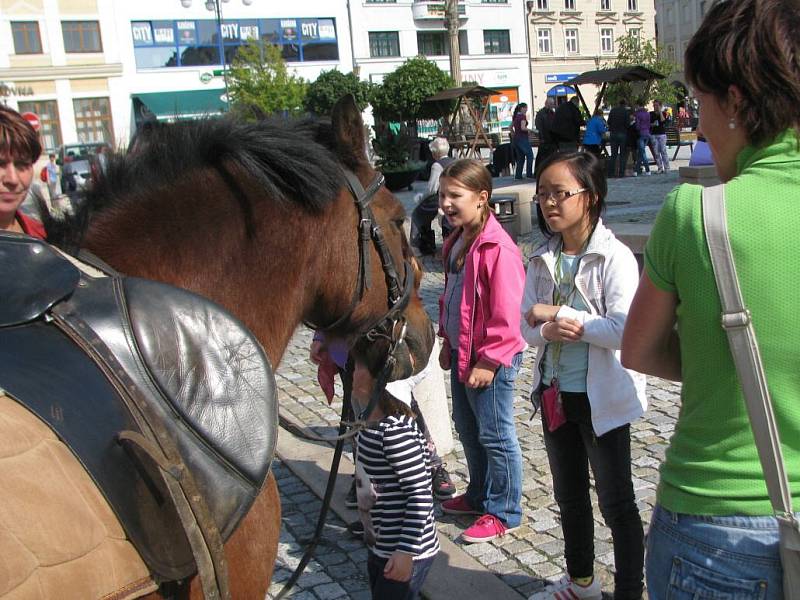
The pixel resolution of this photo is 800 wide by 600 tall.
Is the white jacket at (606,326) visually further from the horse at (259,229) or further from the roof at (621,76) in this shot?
the roof at (621,76)

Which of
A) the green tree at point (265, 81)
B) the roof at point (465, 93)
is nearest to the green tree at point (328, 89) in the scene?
the green tree at point (265, 81)

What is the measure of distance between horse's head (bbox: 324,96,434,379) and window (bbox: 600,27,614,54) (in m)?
61.1

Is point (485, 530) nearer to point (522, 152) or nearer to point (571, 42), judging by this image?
point (522, 152)

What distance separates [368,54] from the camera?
49.2 m

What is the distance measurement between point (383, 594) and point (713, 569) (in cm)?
138

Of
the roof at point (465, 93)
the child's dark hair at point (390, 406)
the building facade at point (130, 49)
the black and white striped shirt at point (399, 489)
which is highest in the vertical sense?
the building facade at point (130, 49)

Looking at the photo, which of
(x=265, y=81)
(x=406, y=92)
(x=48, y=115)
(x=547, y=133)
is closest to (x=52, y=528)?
(x=547, y=133)

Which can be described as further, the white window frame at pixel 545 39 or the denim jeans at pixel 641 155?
the white window frame at pixel 545 39

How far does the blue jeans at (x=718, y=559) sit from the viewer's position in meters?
1.55

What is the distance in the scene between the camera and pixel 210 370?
1.58 meters

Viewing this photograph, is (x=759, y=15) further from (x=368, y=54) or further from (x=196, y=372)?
(x=368, y=54)

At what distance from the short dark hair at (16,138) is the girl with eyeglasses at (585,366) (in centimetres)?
190

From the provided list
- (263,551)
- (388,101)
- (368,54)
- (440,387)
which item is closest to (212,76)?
(368,54)

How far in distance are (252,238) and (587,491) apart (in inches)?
73.3
